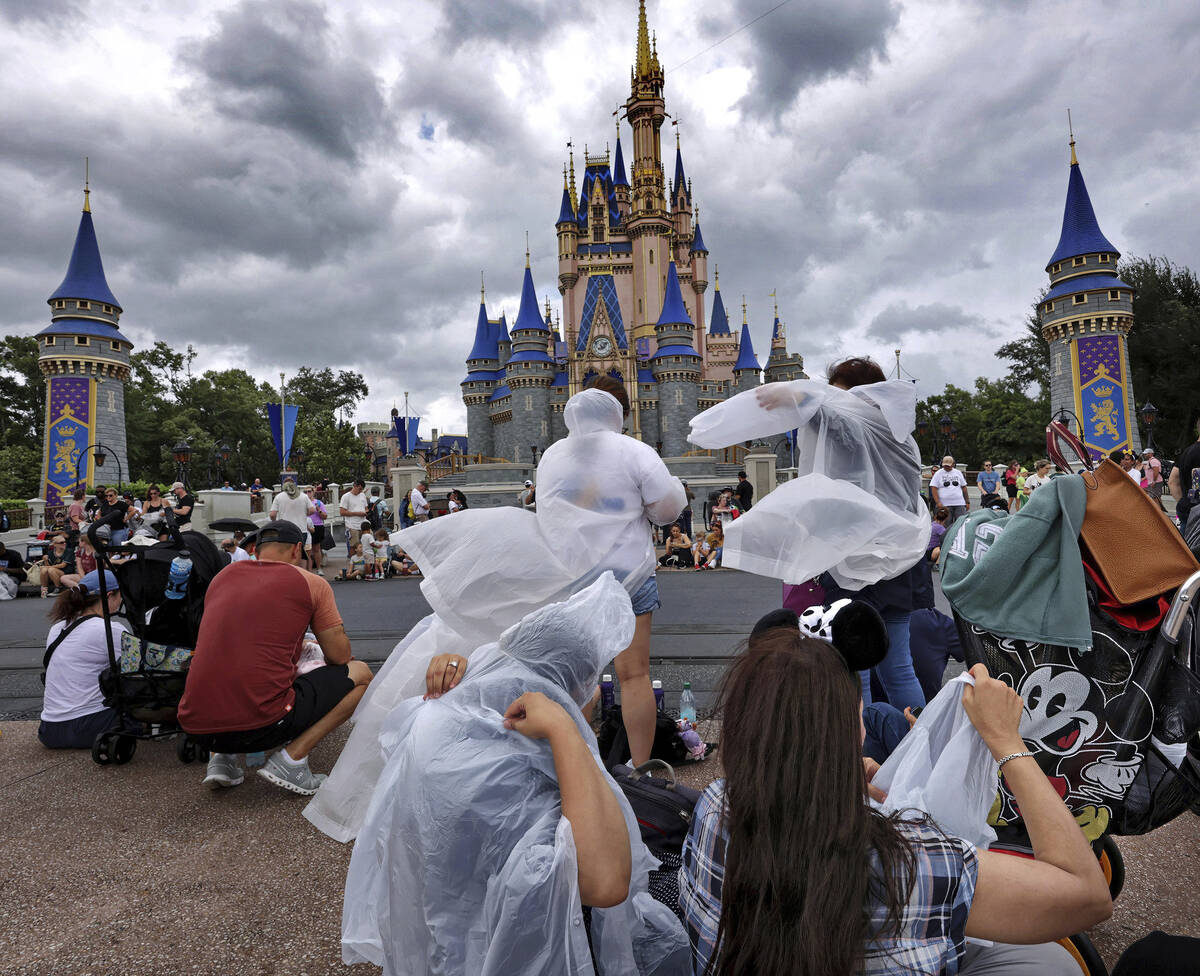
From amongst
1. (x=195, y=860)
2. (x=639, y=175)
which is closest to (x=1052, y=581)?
(x=195, y=860)

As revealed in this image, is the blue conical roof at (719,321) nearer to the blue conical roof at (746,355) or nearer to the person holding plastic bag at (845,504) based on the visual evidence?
the blue conical roof at (746,355)

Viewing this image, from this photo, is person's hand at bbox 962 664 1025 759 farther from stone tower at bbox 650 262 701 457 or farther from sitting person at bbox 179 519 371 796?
stone tower at bbox 650 262 701 457

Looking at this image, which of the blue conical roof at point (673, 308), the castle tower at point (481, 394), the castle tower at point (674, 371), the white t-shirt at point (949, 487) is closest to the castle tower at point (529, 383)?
the castle tower at point (481, 394)

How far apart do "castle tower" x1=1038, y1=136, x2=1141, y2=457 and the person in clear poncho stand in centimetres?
2852

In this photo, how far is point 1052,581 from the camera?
1.80 metres

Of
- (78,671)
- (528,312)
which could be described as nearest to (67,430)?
(528,312)

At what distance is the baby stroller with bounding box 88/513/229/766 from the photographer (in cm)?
370

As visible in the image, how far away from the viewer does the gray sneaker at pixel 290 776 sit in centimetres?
330

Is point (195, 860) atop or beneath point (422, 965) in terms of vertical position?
beneath

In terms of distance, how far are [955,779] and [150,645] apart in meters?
Result: 3.86

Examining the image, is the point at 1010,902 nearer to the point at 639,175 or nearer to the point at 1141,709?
the point at 1141,709

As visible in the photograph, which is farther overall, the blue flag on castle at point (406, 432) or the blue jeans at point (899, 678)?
the blue flag on castle at point (406, 432)

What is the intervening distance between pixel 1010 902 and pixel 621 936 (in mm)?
713

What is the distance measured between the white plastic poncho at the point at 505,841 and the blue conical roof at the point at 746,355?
49.6 m
